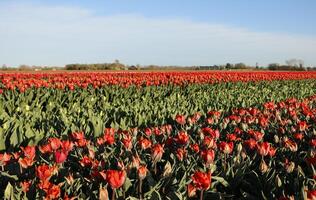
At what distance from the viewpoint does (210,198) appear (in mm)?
3131

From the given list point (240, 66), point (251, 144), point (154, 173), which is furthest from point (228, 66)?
point (154, 173)

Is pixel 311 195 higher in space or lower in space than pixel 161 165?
higher

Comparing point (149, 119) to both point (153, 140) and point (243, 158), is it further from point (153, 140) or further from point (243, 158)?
point (243, 158)

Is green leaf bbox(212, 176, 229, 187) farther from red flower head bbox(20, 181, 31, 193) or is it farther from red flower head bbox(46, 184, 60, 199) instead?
red flower head bbox(20, 181, 31, 193)

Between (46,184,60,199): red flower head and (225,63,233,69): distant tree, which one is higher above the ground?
(46,184,60,199): red flower head

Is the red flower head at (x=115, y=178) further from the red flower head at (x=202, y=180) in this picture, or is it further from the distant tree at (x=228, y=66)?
the distant tree at (x=228, y=66)

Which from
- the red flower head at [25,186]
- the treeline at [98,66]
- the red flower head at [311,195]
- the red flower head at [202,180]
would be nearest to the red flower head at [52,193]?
the red flower head at [25,186]

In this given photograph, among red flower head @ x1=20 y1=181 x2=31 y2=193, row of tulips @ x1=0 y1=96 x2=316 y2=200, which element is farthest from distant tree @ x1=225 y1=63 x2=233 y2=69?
red flower head @ x1=20 y1=181 x2=31 y2=193

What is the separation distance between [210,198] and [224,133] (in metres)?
2.46

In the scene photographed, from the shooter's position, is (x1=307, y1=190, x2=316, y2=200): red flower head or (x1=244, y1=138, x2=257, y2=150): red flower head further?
(x1=244, y1=138, x2=257, y2=150): red flower head

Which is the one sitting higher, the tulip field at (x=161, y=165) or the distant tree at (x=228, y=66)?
the tulip field at (x=161, y=165)

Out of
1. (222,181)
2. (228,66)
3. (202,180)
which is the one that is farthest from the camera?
(228,66)

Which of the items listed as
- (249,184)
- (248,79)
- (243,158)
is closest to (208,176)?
(249,184)

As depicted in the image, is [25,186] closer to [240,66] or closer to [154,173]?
[154,173]
